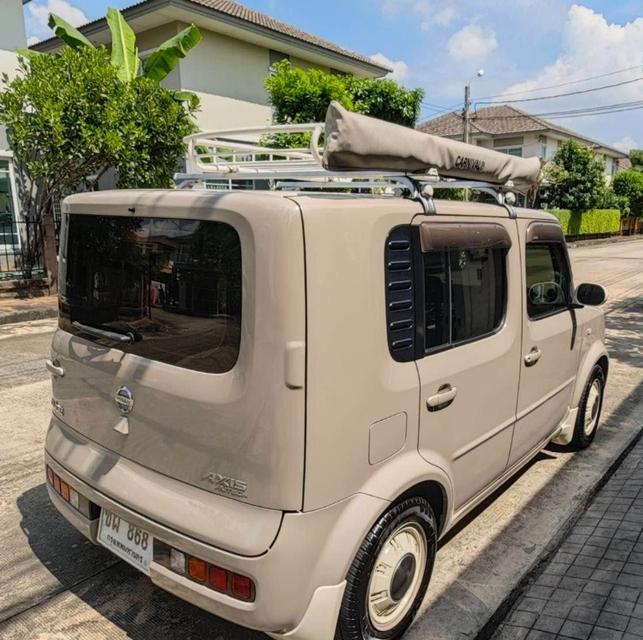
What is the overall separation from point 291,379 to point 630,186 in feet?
137

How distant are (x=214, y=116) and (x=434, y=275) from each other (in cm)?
1485

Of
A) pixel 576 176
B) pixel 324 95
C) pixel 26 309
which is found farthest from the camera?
pixel 576 176

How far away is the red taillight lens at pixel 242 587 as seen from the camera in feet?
6.16

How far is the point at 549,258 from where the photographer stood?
345cm

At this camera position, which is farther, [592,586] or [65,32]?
[65,32]

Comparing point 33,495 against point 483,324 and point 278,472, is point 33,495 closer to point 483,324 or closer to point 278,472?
point 278,472

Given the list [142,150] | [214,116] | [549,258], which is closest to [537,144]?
[214,116]

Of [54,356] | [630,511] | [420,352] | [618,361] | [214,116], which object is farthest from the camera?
[214,116]

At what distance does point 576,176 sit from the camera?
95.6 feet

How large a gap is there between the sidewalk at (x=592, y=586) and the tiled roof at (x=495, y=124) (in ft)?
117

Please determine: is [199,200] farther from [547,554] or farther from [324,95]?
[324,95]

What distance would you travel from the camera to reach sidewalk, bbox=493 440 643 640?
96.0 inches

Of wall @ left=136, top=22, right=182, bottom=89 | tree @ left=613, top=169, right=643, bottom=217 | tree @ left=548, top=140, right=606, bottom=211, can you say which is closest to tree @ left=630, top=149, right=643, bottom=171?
tree @ left=613, top=169, right=643, bottom=217

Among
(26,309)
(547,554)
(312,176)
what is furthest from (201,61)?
(547,554)
